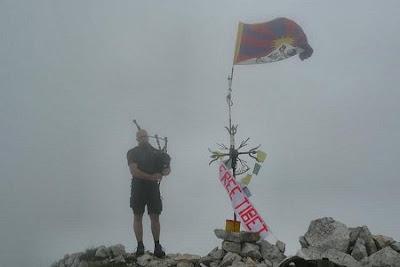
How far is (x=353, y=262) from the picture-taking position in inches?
505

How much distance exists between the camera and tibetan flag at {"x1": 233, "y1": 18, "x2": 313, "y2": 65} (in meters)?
18.7

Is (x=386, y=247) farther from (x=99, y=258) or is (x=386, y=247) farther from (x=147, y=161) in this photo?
(x=99, y=258)

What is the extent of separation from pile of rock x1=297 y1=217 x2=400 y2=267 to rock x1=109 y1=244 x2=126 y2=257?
4.78m

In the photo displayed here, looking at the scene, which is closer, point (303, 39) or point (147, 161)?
point (147, 161)

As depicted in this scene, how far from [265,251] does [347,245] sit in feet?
6.89

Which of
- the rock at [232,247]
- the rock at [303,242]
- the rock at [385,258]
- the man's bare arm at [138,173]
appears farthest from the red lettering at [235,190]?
the rock at [385,258]

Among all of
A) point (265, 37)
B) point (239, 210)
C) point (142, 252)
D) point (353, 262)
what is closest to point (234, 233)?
point (239, 210)

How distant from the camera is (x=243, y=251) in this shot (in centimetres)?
1470

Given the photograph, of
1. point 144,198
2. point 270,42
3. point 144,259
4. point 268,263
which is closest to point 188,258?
point 144,259

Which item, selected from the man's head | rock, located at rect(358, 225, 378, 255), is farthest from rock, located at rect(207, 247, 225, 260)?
rock, located at rect(358, 225, 378, 255)

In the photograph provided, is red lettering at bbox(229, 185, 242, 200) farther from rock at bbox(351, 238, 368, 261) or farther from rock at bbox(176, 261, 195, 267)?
rock at bbox(351, 238, 368, 261)

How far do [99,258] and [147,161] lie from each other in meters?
2.89

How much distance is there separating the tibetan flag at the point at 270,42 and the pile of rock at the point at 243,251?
238 inches

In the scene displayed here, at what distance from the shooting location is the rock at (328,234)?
14074mm
